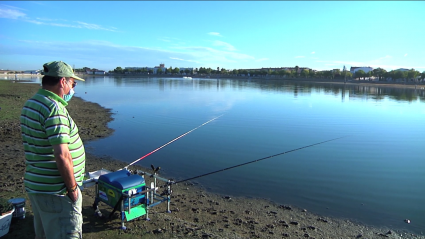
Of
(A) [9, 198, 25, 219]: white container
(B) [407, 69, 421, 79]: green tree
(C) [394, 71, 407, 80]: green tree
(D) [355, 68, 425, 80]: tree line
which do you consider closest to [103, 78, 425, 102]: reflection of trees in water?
(C) [394, 71, 407, 80]: green tree

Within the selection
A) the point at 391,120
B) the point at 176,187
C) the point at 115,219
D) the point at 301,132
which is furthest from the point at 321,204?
the point at 391,120

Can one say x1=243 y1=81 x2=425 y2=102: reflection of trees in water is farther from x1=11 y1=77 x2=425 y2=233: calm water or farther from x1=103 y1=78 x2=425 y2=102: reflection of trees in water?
x1=11 y1=77 x2=425 y2=233: calm water

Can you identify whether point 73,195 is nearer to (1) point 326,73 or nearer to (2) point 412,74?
(2) point 412,74

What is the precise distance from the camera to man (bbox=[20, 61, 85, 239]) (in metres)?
2.50

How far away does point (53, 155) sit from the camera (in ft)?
8.46

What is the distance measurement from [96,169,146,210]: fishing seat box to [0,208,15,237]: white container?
47.6 inches

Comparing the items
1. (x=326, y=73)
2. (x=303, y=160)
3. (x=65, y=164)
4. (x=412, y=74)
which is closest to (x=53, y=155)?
(x=65, y=164)

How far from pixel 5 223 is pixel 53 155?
6.96ft

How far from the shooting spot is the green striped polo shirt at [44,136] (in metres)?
2.49

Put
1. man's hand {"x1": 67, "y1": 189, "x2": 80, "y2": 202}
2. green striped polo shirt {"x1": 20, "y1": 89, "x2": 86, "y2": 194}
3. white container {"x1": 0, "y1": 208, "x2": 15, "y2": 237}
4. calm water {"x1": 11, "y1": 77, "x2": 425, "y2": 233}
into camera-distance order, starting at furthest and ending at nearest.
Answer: calm water {"x1": 11, "y1": 77, "x2": 425, "y2": 233} < white container {"x1": 0, "y1": 208, "x2": 15, "y2": 237} < man's hand {"x1": 67, "y1": 189, "x2": 80, "y2": 202} < green striped polo shirt {"x1": 20, "y1": 89, "x2": 86, "y2": 194}

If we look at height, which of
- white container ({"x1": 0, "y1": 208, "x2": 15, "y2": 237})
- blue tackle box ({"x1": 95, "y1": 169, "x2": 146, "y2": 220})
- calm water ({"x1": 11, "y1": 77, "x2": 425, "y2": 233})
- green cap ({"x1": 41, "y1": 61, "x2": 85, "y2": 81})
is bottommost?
calm water ({"x1": 11, "y1": 77, "x2": 425, "y2": 233})

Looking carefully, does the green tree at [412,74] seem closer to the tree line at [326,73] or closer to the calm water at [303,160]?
the tree line at [326,73]

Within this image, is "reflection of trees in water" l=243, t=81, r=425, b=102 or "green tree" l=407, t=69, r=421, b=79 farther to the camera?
"green tree" l=407, t=69, r=421, b=79

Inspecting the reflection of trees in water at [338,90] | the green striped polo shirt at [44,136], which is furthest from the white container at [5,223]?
the reflection of trees in water at [338,90]
